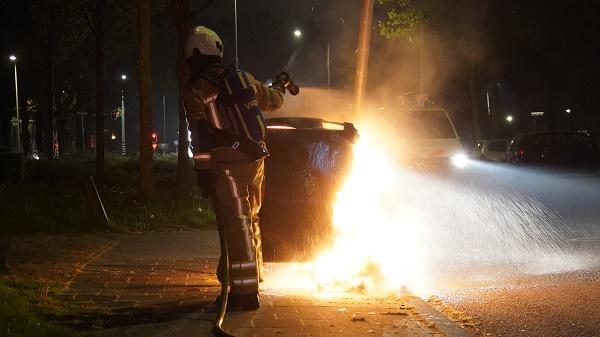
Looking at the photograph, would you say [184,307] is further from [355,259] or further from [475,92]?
[475,92]

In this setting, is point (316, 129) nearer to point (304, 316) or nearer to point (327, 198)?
point (327, 198)

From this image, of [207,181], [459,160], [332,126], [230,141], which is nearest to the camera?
[230,141]

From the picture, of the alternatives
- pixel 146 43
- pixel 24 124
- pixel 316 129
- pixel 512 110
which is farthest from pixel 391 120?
pixel 512 110

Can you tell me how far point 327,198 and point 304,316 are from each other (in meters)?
1.78

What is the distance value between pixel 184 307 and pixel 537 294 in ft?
10.9

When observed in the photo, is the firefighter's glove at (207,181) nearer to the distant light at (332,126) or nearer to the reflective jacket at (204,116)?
the reflective jacket at (204,116)

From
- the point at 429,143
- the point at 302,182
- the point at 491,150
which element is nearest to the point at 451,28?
the point at 491,150

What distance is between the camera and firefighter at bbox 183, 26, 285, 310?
670 centimetres

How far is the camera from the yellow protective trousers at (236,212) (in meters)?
6.85

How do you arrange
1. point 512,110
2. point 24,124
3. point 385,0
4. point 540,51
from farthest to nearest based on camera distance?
point 512,110 < point 24,124 < point 540,51 < point 385,0

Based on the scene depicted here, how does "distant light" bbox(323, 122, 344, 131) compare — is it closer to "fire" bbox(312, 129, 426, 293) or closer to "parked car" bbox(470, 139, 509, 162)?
"fire" bbox(312, 129, 426, 293)

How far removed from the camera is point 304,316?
6883 millimetres

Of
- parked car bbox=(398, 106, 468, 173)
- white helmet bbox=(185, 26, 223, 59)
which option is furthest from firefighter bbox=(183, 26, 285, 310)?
parked car bbox=(398, 106, 468, 173)

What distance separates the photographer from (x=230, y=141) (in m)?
6.79
